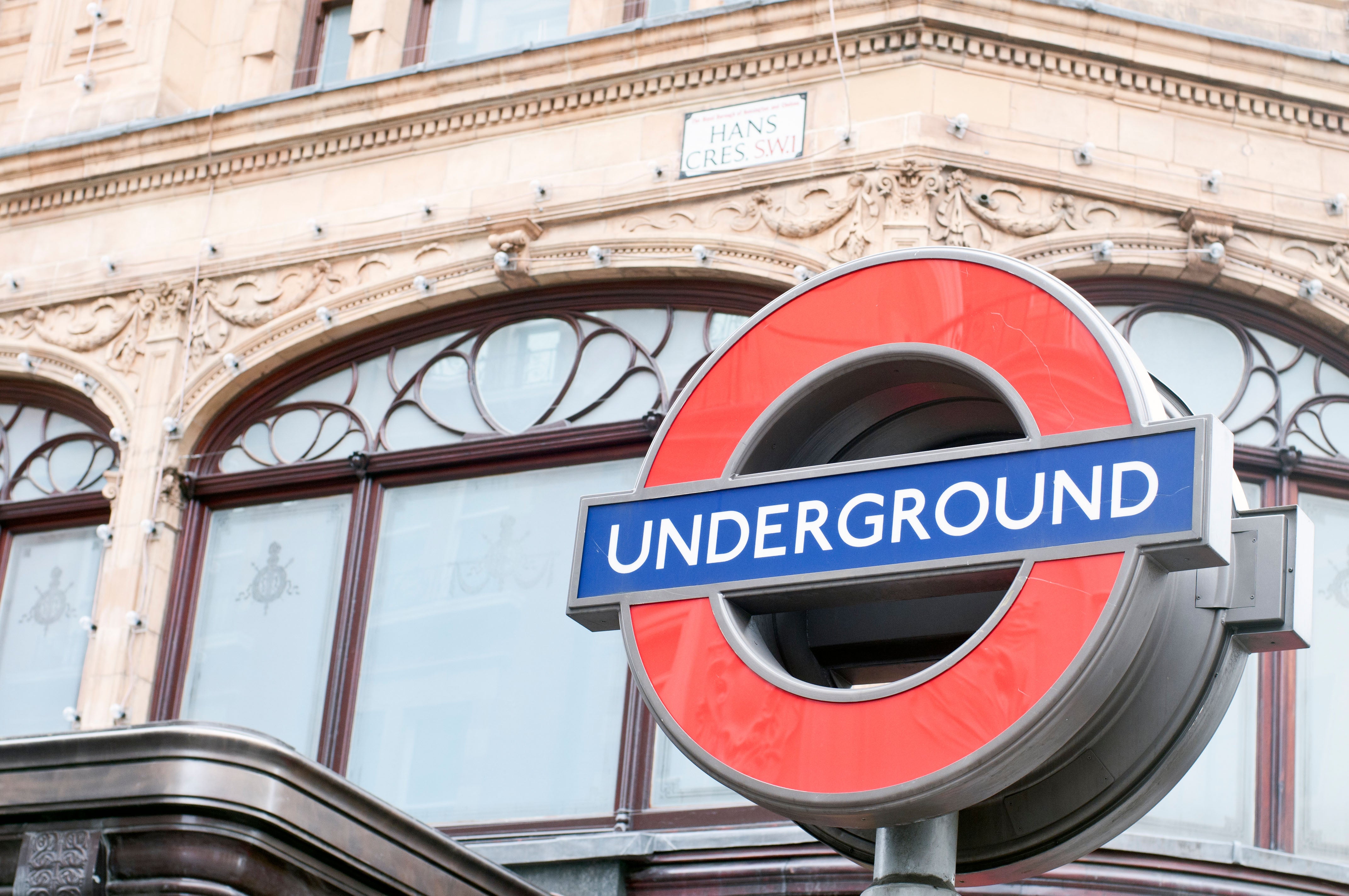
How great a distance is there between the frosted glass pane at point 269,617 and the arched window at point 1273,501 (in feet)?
15.7

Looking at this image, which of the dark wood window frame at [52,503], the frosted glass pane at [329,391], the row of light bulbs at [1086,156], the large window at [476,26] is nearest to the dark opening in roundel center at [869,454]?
the row of light bulbs at [1086,156]

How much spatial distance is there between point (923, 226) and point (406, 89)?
3718 millimetres

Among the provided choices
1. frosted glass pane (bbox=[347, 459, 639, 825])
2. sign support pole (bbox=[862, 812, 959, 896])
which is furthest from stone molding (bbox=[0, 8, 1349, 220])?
sign support pole (bbox=[862, 812, 959, 896])

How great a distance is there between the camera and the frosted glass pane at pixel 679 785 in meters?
9.34

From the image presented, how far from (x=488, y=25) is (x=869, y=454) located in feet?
27.6

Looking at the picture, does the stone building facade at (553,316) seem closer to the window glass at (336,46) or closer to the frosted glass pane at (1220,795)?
the frosted glass pane at (1220,795)

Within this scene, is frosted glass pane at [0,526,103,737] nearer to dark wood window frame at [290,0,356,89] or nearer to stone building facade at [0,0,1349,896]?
stone building facade at [0,0,1349,896]

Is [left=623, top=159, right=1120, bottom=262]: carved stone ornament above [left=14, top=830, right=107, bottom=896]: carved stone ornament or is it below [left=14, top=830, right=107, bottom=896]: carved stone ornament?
above

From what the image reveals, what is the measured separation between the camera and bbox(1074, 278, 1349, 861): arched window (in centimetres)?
917

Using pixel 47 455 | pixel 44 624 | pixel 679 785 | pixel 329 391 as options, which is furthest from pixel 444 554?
pixel 47 455

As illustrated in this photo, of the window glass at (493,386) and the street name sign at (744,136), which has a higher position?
the street name sign at (744,136)

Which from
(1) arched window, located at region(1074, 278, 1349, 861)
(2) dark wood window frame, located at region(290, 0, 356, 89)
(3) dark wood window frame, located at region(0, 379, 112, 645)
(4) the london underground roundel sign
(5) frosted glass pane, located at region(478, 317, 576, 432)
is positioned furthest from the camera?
(2) dark wood window frame, located at region(290, 0, 356, 89)

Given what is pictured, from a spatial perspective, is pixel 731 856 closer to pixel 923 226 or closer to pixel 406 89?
pixel 923 226

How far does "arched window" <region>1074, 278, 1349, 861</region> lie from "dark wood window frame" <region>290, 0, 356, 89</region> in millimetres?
5915
